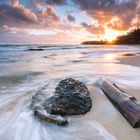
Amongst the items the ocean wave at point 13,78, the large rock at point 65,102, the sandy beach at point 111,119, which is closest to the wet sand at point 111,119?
the sandy beach at point 111,119

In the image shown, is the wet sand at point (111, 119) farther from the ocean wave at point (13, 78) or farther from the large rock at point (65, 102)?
the ocean wave at point (13, 78)

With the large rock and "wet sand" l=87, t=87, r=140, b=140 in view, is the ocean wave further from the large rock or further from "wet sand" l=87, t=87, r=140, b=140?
"wet sand" l=87, t=87, r=140, b=140

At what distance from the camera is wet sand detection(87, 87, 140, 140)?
2424 millimetres

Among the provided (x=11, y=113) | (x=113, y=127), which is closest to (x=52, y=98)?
(x=11, y=113)

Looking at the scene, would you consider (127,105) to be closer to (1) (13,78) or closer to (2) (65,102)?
(2) (65,102)

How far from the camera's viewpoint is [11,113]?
10.7 ft

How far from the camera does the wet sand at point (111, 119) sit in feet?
7.95

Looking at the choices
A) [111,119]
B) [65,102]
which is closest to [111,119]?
[111,119]

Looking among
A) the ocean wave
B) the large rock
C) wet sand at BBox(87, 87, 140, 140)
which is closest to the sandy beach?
wet sand at BBox(87, 87, 140, 140)

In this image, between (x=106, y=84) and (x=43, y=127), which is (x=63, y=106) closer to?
(x=43, y=127)

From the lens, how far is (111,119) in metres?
2.87

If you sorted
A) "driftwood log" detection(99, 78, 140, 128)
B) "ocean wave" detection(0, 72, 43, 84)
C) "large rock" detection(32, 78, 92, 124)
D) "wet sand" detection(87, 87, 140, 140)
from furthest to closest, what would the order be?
"ocean wave" detection(0, 72, 43, 84), "large rock" detection(32, 78, 92, 124), "driftwood log" detection(99, 78, 140, 128), "wet sand" detection(87, 87, 140, 140)

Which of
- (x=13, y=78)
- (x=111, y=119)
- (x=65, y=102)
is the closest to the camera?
(x=111, y=119)

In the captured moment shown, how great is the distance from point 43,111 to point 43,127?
398 mm
